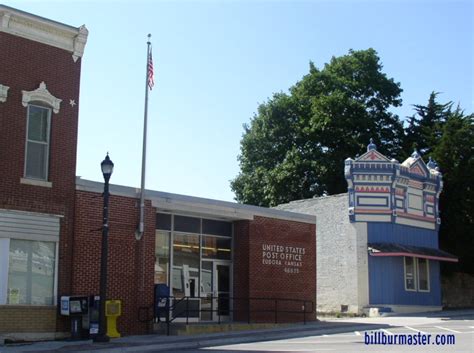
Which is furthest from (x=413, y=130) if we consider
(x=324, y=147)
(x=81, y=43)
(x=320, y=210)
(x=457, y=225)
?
(x=81, y=43)

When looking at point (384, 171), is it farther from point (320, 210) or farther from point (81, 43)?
point (81, 43)

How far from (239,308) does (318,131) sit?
25.1 meters

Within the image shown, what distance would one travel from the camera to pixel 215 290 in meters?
25.6

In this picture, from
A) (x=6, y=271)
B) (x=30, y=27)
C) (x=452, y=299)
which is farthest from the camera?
(x=452, y=299)

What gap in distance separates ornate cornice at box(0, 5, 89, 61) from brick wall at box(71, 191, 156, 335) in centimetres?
473

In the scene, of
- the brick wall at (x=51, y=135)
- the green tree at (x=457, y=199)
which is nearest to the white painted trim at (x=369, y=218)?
the green tree at (x=457, y=199)

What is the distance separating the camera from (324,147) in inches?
1930

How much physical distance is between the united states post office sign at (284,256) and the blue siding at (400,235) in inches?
243

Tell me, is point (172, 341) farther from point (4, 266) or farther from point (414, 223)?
point (414, 223)

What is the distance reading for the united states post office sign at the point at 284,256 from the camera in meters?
26.2

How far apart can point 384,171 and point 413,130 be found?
17.2 meters

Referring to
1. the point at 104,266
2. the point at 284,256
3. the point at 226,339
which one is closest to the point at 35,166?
the point at 104,266

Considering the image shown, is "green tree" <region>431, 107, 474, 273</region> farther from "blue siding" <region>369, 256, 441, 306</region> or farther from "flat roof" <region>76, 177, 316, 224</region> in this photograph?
"flat roof" <region>76, 177, 316, 224</region>
